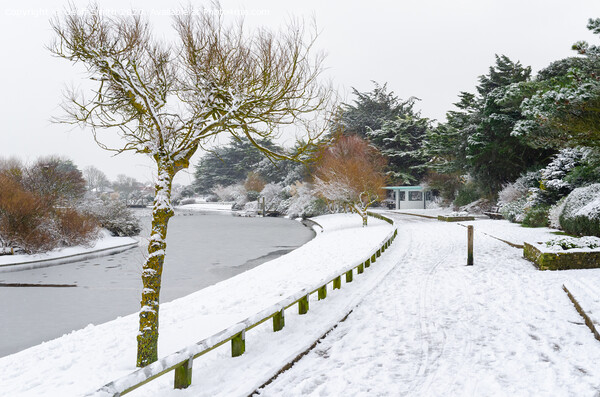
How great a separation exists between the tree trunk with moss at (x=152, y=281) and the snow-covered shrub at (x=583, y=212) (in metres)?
15.9

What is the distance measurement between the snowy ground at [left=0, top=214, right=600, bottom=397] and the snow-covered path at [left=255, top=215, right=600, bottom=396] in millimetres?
20

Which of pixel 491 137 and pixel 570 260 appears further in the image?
pixel 491 137

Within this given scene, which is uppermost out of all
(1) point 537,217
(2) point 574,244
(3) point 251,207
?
(1) point 537,217

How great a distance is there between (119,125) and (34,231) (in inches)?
824

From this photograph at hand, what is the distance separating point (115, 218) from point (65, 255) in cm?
967

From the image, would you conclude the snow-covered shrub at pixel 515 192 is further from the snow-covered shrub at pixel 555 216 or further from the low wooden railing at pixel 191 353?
the low wooden railing at pixel 191 353

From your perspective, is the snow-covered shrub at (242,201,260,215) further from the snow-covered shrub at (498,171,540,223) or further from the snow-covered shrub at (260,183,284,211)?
the snow-covered shrub at (498,171,540,223)

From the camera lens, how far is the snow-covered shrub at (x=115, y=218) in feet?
106

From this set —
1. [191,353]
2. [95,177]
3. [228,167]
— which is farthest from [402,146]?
[95,177]

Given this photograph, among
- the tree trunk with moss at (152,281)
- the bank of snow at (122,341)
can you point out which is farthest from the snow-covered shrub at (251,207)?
the tree trunk with moss at (152,281)

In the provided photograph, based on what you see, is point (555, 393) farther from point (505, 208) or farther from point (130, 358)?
point (505, 208)

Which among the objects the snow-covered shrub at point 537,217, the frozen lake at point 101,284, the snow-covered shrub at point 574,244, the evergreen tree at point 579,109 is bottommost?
the frozen lake at point 101,284

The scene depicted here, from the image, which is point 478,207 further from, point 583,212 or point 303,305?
point 303,305

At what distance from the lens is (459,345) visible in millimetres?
5898
